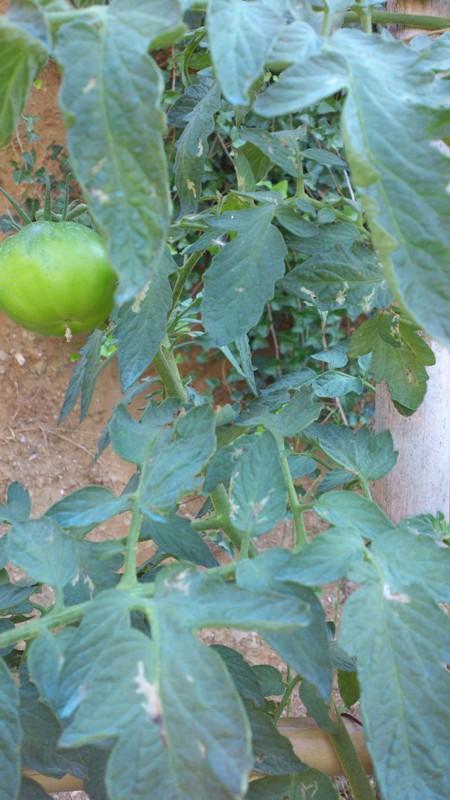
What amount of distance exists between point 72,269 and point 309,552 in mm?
294

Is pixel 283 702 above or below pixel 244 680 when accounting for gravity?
below

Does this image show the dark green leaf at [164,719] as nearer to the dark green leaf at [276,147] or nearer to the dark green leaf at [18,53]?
the dark green leaf at [18,53]

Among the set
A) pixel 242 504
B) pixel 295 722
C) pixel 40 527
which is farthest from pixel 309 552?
pixel 295 722

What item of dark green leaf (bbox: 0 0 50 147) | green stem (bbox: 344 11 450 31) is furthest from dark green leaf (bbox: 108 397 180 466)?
green stem (bbox: 344 11 450 31)

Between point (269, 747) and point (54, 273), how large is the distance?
411 mm

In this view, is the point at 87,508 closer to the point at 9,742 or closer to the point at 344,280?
the point at 9,742

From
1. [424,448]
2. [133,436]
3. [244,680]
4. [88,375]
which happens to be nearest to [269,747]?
[244,680]

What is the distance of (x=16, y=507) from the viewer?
2.13 feet

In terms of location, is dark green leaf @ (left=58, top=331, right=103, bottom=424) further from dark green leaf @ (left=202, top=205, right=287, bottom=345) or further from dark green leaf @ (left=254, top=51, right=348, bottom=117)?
dark green leaf @ (left=254, top=51, right=348, bottom=117)

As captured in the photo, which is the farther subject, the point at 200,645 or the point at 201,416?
the point at 201,416

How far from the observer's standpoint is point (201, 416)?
51 cm

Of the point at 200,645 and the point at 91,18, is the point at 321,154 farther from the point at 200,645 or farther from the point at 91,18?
the point at 200,645

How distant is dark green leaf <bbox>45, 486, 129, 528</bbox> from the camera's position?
49 cm

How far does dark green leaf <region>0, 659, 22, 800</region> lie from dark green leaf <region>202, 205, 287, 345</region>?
1.03 ft
